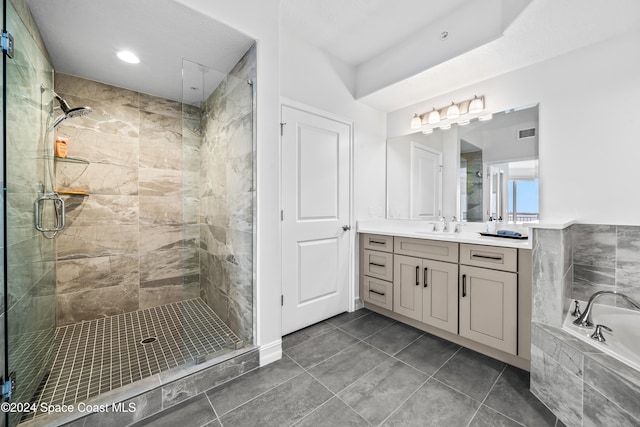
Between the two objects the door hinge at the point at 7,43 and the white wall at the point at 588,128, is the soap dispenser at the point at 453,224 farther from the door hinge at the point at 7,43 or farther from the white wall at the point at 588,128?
the door hinge at the point at 7,43

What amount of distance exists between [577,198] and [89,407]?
3.36m

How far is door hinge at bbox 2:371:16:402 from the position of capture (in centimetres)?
113

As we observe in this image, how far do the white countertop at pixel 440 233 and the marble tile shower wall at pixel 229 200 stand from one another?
139 cm

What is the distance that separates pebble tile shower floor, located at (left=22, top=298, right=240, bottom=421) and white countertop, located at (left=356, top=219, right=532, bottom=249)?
1717 mm

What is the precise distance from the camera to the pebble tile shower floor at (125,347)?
149 centimetres

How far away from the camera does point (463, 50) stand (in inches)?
80.0

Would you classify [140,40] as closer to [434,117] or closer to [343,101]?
[343,101]

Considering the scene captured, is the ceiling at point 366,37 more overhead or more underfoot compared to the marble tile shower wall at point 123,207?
more overhead

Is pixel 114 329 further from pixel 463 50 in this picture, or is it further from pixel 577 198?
pixel 577 198

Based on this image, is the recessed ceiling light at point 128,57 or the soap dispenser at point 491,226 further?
the soap dispenser at point 491,226

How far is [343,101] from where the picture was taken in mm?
2809

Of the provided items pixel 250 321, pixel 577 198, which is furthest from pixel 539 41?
pixel 250 321

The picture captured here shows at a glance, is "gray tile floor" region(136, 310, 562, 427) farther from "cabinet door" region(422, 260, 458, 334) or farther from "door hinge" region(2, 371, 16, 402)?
"door hinge" region(2, 371, 16, 402)

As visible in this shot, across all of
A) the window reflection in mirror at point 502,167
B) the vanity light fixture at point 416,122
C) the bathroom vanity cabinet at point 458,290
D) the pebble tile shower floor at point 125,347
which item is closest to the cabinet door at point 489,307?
the bathroom vanity cabinet at point 458,290
